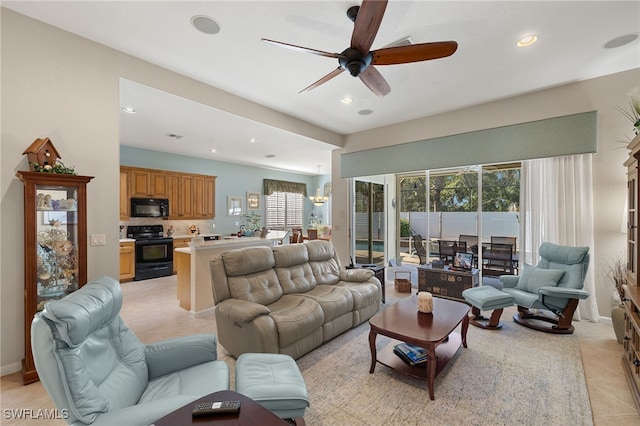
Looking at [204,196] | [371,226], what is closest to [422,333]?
[371,226]

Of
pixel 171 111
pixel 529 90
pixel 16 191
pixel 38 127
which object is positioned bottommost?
pixel 16 191

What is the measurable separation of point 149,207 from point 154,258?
3.83 ft

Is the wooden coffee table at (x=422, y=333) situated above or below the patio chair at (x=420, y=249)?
below

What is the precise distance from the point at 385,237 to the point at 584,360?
4036 millimetres

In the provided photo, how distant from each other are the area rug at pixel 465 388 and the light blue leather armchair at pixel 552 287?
1.14 feet

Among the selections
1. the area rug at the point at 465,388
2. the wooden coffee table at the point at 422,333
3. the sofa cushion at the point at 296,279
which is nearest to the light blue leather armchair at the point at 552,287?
→ the area rug at the point at 465,388

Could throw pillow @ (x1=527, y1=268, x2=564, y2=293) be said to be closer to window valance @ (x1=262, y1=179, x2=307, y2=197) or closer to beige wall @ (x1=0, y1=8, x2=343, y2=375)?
beige wall @ (x1=0, y1=8, x2=343, y2=375)

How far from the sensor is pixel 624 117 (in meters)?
3.46

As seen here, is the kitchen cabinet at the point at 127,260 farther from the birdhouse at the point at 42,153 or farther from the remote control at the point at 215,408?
the remote control at the point at 215,408

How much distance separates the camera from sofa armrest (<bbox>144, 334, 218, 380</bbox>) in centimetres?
177

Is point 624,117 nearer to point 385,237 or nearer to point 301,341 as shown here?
point 385,237

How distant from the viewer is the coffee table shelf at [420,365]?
2.38 metres

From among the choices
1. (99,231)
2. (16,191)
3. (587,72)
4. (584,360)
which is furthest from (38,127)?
(587,72)

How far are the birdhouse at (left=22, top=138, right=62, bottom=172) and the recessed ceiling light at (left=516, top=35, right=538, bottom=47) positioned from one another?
454cm
